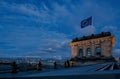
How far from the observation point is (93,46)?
3388cm

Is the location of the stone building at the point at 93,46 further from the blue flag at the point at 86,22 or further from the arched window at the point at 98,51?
the blue flag at the point at 86,22

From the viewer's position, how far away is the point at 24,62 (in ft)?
97.0

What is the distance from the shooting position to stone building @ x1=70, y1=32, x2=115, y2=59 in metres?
31.7

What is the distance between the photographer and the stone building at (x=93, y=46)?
31703mm

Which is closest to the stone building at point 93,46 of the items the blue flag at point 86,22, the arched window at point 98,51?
the arched window at point 98,51

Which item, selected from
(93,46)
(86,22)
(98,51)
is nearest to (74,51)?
(93,46)

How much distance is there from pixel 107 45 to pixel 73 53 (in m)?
9.08

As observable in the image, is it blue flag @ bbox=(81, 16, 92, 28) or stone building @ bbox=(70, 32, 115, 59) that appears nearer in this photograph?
blue flag @ bbox=(81, 16, 92, 28)

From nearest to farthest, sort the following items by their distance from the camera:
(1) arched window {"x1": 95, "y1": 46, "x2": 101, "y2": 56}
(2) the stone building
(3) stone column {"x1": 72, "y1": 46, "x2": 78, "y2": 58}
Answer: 1. (2) the stone building
2. (1) arched window {"x1": 95, "y1": 46, "x2": 101, "y2": 56}
3. (3) stone column {"x1": 72, "y1": 46, "x2": 78, "y2": 58}

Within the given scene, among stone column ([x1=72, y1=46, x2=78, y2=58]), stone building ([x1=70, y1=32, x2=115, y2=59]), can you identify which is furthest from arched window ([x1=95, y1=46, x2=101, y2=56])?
stone column ([x1=72, y1=46, x2=78, y2=58])

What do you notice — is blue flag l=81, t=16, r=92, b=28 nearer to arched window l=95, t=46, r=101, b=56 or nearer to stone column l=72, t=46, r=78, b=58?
arched window l=95, t=46, r=101, b=56

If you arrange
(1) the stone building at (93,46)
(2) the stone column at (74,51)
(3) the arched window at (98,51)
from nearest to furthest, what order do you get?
(1) the stone building at (93,46) < (3) the arched window at (98,51) < (2) the stone column at (74,51)

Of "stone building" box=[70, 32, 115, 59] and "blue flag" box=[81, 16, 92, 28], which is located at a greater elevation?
"blue flag" box=[81, 16, 92, 28]

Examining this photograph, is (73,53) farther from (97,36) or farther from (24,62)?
(24,62)
